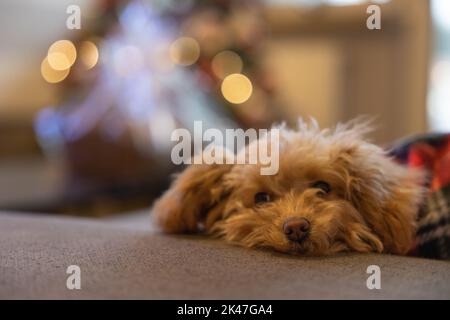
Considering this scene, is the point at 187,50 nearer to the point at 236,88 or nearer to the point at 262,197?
the point at 236,88

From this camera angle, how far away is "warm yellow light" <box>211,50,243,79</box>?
15.5 ft

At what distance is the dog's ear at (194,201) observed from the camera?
60.7 inches

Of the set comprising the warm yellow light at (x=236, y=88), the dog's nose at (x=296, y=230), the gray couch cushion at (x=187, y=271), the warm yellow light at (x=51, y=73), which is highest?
Answer: the warm yellow light at (x=51, y=73)

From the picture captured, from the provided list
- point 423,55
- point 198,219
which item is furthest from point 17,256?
point 423,55

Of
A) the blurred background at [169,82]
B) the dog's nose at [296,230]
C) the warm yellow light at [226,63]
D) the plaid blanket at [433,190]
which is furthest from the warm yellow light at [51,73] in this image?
the dog's nose at [296,230]

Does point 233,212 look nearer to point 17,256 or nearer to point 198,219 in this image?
point 198,219

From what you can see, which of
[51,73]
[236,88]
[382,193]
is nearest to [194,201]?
[382,193]

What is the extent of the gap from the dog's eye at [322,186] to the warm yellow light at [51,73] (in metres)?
3.70

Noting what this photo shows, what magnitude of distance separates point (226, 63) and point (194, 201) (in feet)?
10.9

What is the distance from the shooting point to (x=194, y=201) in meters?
1.55

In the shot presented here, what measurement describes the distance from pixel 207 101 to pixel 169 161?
1.76 feet

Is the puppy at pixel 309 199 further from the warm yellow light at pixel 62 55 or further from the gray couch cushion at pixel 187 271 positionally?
the warm yellow light at pixel 62 55

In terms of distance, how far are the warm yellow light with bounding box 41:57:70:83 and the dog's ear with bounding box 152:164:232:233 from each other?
3.50 m
